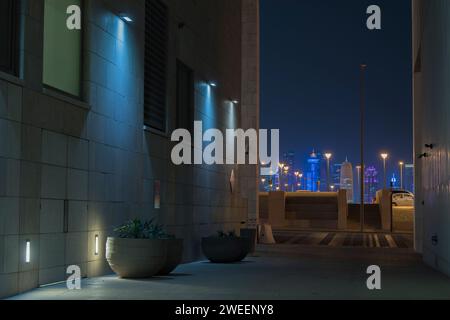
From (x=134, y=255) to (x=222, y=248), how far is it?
22.0 feet

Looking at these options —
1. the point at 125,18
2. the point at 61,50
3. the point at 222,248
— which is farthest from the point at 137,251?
the point at 222,248

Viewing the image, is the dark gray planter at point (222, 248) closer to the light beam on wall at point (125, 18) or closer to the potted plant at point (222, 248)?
the potted plant at point (222, 248)

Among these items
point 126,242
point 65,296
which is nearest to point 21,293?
point 65,296

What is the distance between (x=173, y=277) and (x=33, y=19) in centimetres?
595

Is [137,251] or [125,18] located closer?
[137,251]

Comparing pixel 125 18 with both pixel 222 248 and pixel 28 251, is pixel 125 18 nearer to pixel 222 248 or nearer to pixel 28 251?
pixel 28 251

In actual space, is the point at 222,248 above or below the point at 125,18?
below

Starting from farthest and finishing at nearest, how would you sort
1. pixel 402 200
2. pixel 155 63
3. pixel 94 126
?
pixel 402 200 < pixel 155 63 < pixel 94 126

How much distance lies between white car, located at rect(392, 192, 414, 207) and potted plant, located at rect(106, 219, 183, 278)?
56.9m

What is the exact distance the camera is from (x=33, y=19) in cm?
1277

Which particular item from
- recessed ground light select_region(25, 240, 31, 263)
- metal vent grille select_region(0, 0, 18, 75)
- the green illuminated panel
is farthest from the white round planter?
metal vent grille select_region(0, 0, 18, 75)

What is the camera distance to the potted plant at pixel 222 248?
68.4ft

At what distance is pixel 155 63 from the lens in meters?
19.9

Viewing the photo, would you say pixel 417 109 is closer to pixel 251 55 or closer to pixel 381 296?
pixel 251 55
